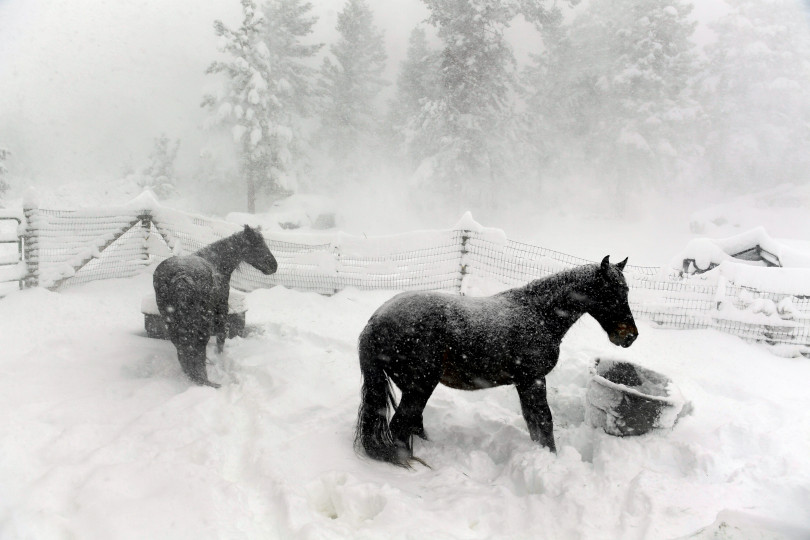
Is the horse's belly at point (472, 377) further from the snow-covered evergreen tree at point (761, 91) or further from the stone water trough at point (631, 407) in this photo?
the snow-covered evergreen tree at point (761, 91)

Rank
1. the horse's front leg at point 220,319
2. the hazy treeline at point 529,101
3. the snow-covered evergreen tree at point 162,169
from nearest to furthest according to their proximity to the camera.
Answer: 1. the horse's front leg at point 220,319
2. the hazy treeline at point 529,101
3. the snow-covered evergreen tree at point 162,169

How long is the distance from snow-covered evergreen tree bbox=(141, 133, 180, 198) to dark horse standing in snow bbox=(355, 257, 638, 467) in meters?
28.2

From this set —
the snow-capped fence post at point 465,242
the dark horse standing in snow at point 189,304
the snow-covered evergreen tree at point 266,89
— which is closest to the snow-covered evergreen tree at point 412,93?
the snow-covered evergreen tree at point 266,89

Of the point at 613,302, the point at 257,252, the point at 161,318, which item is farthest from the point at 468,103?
the point at 613,302

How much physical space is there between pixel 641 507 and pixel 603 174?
2688 centimetres

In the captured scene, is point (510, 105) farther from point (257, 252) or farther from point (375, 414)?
point (375, 414)

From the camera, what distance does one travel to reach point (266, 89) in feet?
68.8

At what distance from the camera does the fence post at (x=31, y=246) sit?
6.55 metres

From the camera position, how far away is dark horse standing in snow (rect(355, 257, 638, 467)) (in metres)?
3.14

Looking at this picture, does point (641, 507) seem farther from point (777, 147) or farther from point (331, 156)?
point (777, 147)

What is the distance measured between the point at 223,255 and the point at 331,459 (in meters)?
2.91

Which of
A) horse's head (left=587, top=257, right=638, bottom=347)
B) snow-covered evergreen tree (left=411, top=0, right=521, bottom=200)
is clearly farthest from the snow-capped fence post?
snow-covered evergreen tree (left=411, top=0, right=521, bottom=200)

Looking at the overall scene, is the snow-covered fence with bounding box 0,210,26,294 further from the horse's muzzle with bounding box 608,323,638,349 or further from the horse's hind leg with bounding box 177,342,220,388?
the horse's muzzle with bounding box 608,323,638,349

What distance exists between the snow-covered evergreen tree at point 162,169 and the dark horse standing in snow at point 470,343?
92.4ft
